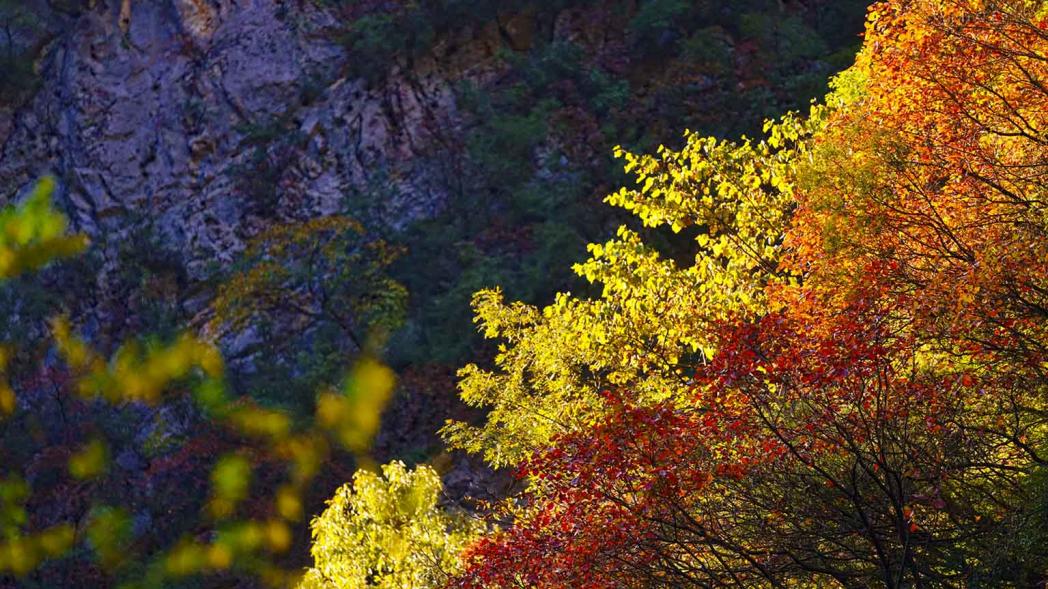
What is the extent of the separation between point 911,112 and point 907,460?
3.98 metres

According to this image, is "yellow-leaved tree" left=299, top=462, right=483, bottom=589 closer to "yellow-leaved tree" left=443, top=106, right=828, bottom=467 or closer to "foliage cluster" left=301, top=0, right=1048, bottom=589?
"yellow-leaved tree" left=443, top=106, right=828, bottom=467

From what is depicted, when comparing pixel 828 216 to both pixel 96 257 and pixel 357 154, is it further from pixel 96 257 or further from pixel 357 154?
pixel 96 257

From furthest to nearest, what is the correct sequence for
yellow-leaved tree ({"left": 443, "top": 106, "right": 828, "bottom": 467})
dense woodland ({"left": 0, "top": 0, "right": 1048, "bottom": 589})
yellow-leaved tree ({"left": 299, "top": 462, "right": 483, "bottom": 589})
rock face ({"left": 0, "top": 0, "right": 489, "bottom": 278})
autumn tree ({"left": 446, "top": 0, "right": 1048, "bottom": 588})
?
rock face ({"left": 0, "top": 0, "right": 489, "bottom": 278}), yellow-leaved tree ({"left": 299, "top": 462, "right": 483, "bottom": 589}), yellow-leaved tree ({"left": 443, "top": 106, "right": 828, "bottom": 467}), dense woodland ({"left": 0, "top": 0, "right": 1048, "bottom": 589}), autumn tree ({"left": 446, "top": 0, "right": 1048, "bottom": 588})

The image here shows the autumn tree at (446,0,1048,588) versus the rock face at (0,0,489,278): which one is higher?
the rock face at (0,0,489,278)

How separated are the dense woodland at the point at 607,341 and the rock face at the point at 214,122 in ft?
2.15

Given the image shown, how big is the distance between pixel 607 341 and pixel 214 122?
29361 millimetres

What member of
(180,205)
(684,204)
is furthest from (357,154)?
(684,204)

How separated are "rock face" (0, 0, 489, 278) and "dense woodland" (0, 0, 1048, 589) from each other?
656 millimetres

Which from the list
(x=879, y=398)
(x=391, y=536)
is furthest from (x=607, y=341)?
(x=879, y=398)

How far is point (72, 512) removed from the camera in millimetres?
29672

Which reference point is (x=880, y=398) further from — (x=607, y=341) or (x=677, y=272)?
(x=607, y=341)

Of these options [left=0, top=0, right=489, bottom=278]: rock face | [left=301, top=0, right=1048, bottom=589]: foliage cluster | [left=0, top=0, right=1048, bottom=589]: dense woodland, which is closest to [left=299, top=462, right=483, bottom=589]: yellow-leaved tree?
[left=0, top=0, right=1048, bottom=589]: dense woodland

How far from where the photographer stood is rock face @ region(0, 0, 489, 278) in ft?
119

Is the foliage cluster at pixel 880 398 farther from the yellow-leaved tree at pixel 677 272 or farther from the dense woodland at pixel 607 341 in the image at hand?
the yellow-leaved tree at pixel 677 272
